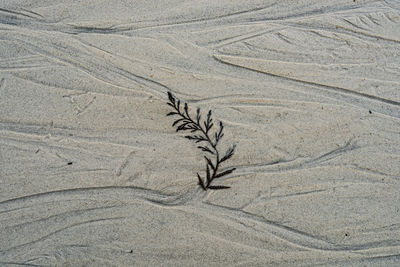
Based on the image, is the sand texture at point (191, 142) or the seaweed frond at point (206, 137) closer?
the sand texture at point (191, 142)

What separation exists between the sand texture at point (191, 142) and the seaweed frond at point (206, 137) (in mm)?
54

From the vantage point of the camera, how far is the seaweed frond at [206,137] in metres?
2.92

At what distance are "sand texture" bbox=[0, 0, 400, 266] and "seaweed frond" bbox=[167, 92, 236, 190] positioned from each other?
2.1 inches

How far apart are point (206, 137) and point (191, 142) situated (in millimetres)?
137

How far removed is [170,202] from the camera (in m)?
2.84

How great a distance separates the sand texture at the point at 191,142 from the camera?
2709mm

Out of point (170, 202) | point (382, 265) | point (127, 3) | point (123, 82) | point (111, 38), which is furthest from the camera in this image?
point (127, 3)

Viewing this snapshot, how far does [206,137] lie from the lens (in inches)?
121

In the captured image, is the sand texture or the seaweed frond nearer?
the sand texture

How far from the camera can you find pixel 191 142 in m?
3.04

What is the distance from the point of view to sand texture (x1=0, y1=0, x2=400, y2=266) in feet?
8.89

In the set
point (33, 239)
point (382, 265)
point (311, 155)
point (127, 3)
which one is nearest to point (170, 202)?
point (33, 239)

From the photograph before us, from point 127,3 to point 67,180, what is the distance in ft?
6.58

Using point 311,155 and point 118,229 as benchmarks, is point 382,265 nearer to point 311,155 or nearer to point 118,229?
point 311,155
